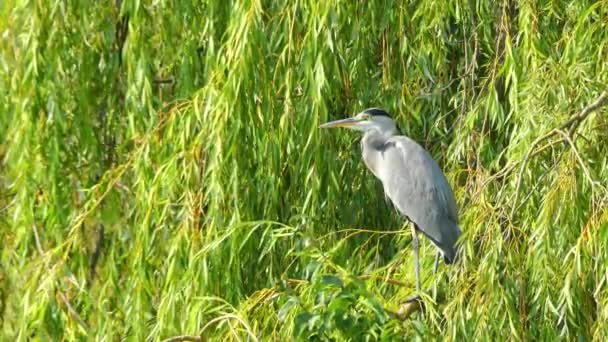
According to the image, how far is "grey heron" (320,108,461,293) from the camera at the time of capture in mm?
3805

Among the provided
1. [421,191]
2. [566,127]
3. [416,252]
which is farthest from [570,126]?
[421,191]

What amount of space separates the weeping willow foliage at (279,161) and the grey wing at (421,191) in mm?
68

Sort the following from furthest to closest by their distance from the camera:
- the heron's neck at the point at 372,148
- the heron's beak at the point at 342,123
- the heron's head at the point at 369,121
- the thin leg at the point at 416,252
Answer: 1. the heron's neck at the point at 372,148
2. the heron's head at the point at 369,121
3. the heron's beak at the point at 342,123
4. the thin leg at the point at 416,252

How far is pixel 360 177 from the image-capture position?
157 inches

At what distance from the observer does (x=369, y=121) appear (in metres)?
3.85

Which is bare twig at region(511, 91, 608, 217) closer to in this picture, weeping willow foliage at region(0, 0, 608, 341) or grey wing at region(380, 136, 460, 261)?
weeping willow foliage at region(0, 0, 608, 341)

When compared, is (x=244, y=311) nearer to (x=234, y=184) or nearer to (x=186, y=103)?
(x=234, y=184)

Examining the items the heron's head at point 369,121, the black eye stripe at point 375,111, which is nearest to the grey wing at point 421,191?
the heron's head at point 369,121

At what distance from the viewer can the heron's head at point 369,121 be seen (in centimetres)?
376

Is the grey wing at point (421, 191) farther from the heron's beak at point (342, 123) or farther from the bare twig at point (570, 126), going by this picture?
the bare twig at point (570, 126)

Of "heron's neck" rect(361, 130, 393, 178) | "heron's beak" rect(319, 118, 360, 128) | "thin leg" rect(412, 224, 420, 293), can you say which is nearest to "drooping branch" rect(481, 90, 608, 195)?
"thin leg" rect(412, 224, 420, 293)


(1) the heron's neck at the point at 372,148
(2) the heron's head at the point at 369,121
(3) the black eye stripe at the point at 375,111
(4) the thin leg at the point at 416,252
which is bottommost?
(4) the thin leg at the point at 416,252

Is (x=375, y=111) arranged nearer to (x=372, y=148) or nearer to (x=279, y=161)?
(x=372, y=148)

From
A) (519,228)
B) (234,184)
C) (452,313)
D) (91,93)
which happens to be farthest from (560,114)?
(91,93)
